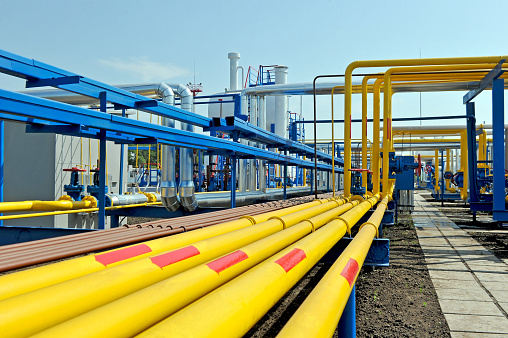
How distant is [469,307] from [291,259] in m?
2.41

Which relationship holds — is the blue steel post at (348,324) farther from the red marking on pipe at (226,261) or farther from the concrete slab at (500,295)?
the concrete slab at (500,295)

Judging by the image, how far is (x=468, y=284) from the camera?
4277 millimetres

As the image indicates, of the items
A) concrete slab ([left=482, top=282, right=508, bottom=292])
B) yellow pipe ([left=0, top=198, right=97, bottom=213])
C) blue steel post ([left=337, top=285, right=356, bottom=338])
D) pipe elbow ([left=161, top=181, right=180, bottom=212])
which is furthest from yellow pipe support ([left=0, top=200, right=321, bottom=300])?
yellow pipe ([left=0, top=198, right=97, bottom=213])

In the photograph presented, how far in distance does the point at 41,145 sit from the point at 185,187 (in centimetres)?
359

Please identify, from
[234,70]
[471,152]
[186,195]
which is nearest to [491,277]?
[471,152]

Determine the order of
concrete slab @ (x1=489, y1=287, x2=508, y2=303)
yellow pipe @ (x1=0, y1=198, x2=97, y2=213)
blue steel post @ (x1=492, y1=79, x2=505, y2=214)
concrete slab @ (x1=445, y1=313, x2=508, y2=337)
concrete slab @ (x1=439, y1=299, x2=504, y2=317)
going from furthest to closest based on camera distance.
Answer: blue steel post @ (x1=492, y1=79, x2=505, y2=214) → yellow pipe @ (x1=0, y1=198, x2=97, y2=213) → concrete slab @ (x1=489, y1=287, x2=508, y2=303) → concrete slab @ (x1=439, y1=299, x2=504, y2=317) → concrete slab @ (x1=445, y1=313, x2=508, y2=337)

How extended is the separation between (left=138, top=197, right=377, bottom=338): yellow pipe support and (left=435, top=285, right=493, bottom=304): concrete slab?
7.95 ft

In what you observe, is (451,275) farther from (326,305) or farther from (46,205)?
(46,205)

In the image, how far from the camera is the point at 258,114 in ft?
41.4

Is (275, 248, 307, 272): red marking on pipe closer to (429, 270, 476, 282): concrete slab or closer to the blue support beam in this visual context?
(429, 270, 476, 282): concrete slab

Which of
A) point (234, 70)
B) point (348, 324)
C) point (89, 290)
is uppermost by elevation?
point (234, 70)

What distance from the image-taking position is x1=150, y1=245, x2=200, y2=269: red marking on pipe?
1670mm

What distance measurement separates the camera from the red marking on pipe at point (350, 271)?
1912 millimetres

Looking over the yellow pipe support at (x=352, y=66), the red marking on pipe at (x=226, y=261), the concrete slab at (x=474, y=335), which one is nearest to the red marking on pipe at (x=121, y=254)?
the red marking on pipe at (x=226, y=261)
